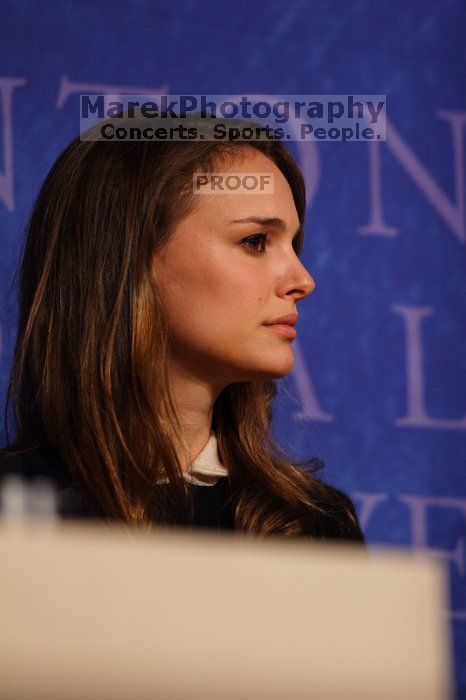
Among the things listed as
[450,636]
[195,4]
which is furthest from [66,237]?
[450,636]

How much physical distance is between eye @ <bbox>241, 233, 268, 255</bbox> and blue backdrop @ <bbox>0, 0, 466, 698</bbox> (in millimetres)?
349

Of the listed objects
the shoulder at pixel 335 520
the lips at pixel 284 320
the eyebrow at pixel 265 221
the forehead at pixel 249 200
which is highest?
the forehead at pixel 249 200

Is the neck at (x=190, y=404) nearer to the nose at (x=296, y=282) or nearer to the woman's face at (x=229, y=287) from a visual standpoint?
the woman's face at (x=229, y=287)

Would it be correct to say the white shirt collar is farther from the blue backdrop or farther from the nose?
the blue backdrop

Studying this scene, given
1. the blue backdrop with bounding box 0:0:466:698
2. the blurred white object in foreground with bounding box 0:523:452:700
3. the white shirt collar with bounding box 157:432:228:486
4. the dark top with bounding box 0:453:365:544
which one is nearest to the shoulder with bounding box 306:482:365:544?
the dark top with bounding box 0:453:365:544

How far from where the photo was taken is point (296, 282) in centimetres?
106

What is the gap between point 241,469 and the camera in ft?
3.58

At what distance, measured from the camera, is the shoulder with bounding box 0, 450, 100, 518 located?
38.6 inches

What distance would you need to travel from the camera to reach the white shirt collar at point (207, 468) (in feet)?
3.44

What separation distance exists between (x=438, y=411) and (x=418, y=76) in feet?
1.67

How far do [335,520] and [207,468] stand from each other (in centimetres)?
17

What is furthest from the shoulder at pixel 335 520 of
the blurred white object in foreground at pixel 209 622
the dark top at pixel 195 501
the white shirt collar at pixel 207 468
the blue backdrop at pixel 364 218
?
the blurred white object in foreground at pixel 209 622

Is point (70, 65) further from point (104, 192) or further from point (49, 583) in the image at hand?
point (49, 583)

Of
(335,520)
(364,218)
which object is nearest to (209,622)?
(335,520)
